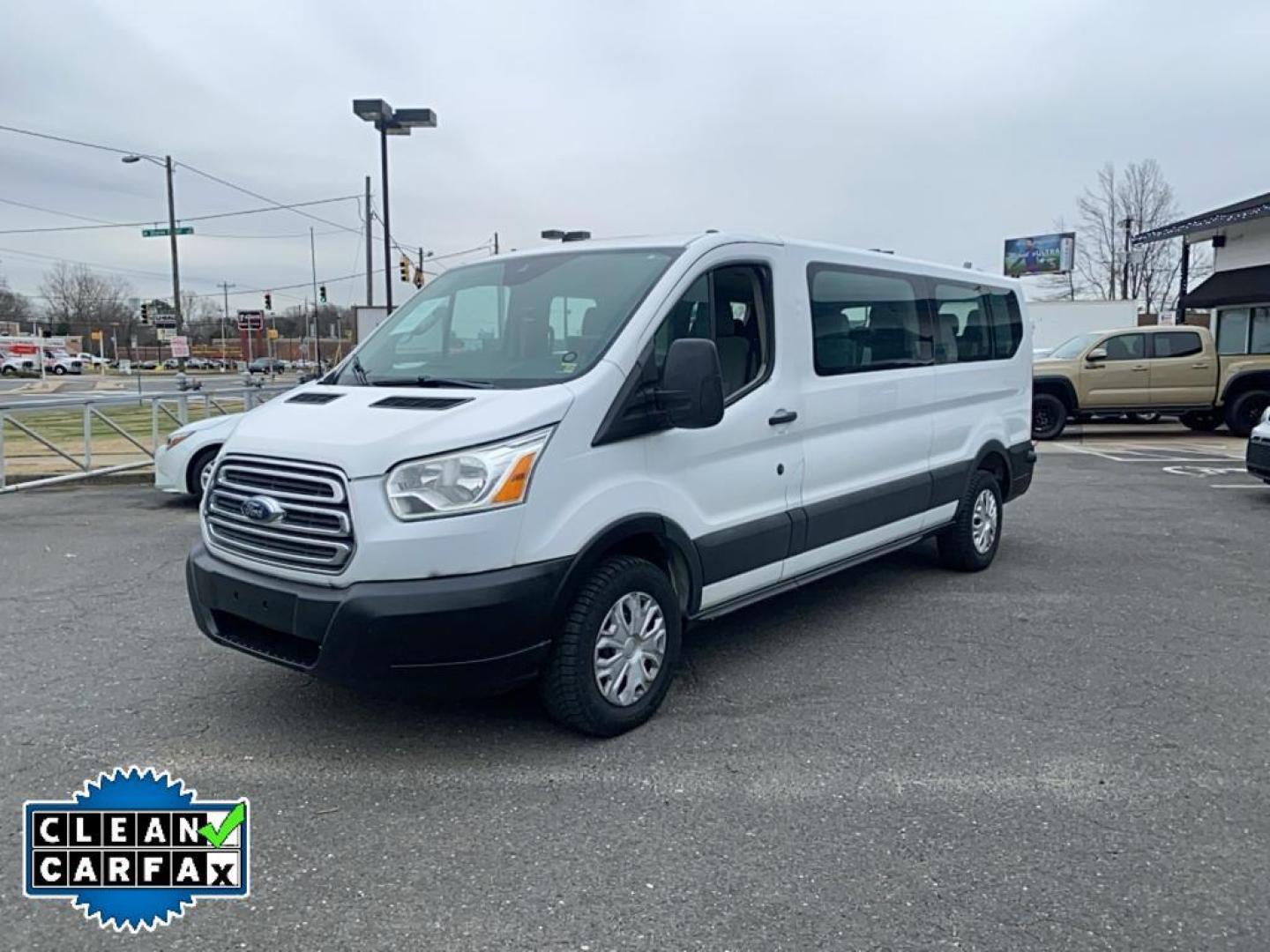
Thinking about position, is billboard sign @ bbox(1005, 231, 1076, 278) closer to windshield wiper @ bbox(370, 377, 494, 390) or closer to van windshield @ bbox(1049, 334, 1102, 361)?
van windshield @ bbox(1049, 334, 1102, 361)

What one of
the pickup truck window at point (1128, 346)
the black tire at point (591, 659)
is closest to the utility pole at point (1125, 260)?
the pickup truck window at point (1128, 346)

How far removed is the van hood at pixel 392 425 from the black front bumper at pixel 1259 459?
8723 millimetres

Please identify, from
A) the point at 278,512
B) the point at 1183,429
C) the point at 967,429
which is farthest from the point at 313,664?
the point at 1183,429

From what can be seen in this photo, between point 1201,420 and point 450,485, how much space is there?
725 inches

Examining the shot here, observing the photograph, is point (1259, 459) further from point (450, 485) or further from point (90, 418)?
point (90, 418)

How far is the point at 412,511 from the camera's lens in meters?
3.41

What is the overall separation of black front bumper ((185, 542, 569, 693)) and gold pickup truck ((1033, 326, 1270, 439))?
15.4 metres

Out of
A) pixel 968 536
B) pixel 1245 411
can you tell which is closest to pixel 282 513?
pixel 968 536

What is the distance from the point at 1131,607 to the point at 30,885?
230 inches

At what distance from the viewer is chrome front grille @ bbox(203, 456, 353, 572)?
3455 millimetres

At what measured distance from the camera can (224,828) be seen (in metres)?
3.21

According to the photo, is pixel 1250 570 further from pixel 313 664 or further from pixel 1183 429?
pixel 1183 429

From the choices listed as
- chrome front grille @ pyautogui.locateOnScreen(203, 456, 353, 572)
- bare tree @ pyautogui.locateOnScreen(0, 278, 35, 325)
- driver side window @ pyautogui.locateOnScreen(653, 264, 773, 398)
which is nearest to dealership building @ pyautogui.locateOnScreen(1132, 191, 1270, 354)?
driver side window @ pyautogui.locateOnScreen(653, 264, 773, 398)

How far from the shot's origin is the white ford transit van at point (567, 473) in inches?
134
